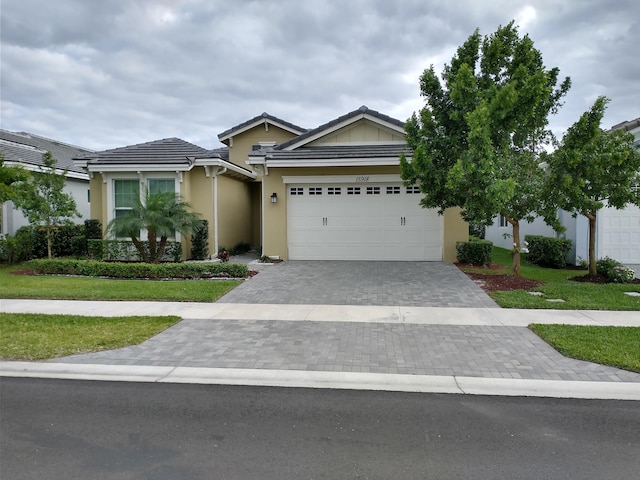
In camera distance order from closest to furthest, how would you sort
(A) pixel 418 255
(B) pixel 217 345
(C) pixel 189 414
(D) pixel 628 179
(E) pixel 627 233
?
(C) pixel 189 414
(B) pixel 217 345
(D) pixel 628 179
(E) pixel 627 233
(A) pixel 418 255

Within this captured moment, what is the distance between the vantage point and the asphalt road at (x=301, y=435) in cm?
355

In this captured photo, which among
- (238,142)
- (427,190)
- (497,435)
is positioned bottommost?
(497,435)

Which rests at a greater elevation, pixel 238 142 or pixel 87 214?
pixel 238 142

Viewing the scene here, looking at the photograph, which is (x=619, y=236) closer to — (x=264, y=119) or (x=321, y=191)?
(x=321, y=191)

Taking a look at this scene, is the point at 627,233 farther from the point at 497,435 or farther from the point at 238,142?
the point at 238,142

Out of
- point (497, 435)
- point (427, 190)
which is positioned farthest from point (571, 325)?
point (427, 190)

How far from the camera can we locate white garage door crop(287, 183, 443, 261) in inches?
608

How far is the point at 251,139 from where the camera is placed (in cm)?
2391

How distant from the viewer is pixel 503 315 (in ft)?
27.4

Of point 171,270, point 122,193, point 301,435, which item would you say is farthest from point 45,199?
point 301,435

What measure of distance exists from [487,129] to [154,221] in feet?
30.0

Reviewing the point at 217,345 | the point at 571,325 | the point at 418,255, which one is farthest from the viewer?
the point at 418,255

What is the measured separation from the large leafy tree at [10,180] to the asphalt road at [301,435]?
34.1ft

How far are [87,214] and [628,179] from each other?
2137cm
